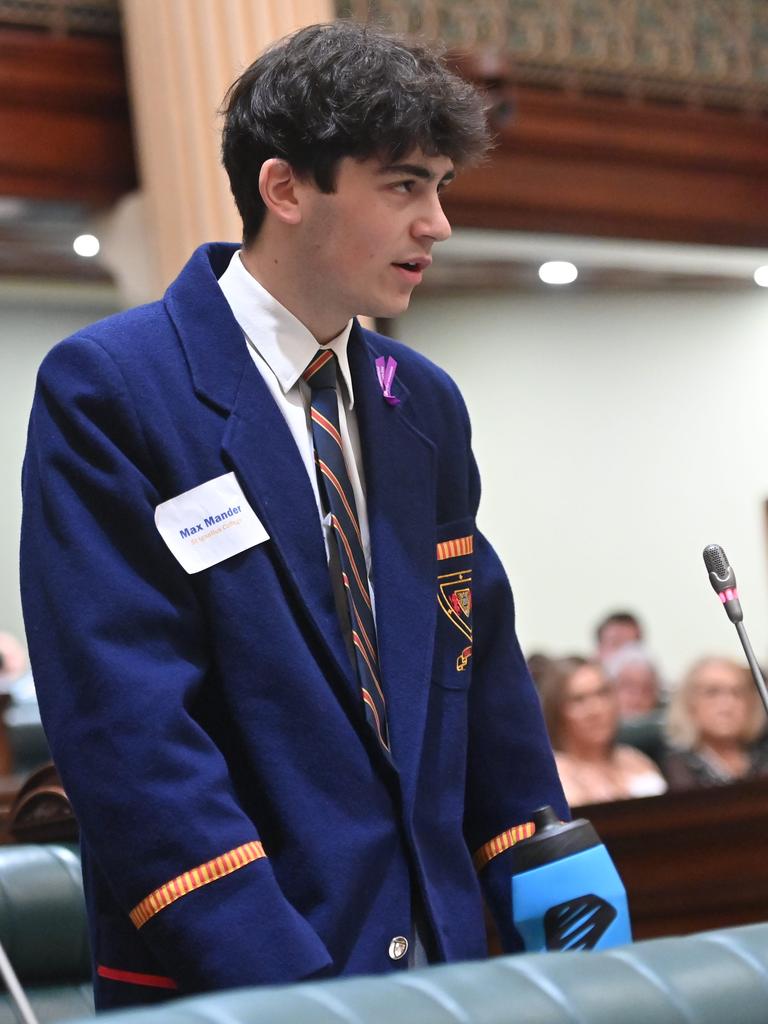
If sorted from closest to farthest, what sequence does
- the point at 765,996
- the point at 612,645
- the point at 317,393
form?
the point at 765,996, the point at 317,393, the point at 612,645

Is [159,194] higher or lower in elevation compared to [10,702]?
higher

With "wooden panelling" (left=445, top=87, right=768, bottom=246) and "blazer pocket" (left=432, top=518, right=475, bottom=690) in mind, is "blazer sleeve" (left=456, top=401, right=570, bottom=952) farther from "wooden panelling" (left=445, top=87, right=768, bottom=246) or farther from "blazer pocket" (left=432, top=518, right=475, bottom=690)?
"wooden panelling" (left=445, top=87, right=768, bottom=246)

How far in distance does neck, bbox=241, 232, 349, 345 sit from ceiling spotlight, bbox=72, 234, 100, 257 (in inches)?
224

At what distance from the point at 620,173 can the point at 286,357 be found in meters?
6.80

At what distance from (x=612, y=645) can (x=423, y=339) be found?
292cm

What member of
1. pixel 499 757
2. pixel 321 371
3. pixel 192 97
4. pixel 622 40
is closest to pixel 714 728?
pixel 192 97

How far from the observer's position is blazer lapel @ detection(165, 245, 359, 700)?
1951mm

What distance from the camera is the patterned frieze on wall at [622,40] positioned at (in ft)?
26.3

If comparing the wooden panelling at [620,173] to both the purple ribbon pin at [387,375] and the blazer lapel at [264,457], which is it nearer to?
the purple ribbon pin at [387,375]

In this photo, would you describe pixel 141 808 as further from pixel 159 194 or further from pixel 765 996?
pixel 159 194

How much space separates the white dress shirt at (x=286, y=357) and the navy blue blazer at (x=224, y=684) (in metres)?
0.03

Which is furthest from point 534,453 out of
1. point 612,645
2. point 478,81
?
point 478,81

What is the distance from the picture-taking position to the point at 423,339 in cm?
1086

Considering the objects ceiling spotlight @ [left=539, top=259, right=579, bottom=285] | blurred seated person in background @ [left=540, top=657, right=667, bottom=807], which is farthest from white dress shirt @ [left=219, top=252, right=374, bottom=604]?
ceiling spotlight @ [left=539, top=259, right=579, bottom=285]
